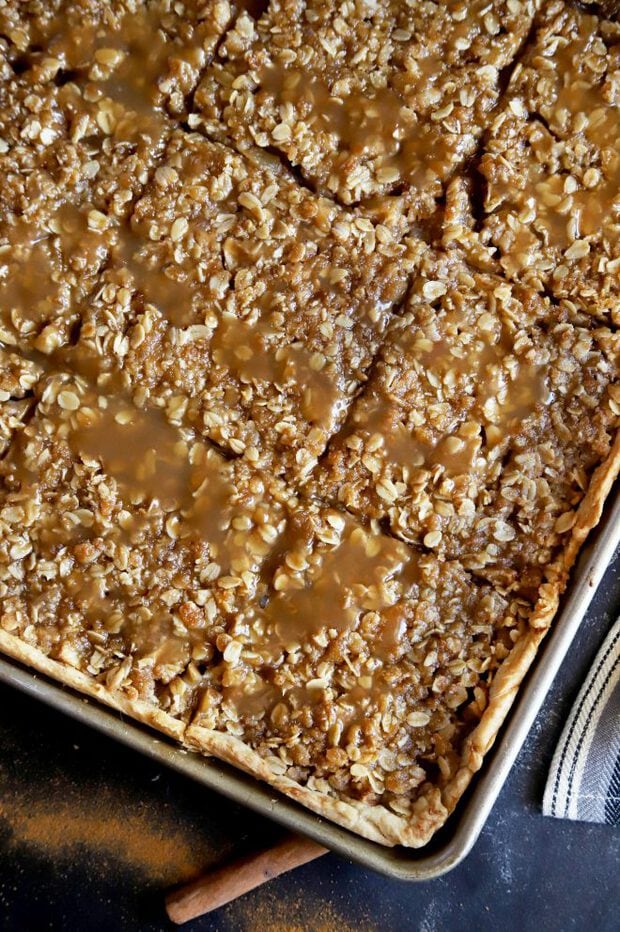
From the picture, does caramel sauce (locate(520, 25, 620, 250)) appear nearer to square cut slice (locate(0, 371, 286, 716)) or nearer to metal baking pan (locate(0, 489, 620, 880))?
metal baking pan (locate(0, 489, 620, 880))

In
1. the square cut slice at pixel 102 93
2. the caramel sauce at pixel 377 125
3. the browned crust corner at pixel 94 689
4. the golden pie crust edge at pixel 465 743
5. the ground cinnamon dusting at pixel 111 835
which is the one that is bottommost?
the ground cinnamon dusting at pixel 111 835

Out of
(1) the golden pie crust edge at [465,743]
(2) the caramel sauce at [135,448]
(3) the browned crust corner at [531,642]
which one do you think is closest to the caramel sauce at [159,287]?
(2) the caramel sauce at [135,448]

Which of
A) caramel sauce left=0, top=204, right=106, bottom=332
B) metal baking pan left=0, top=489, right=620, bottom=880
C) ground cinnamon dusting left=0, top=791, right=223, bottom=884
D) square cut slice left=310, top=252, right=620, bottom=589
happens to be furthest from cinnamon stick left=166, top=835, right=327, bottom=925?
caramel sauce left=0, top=204, right=106, bottom=332

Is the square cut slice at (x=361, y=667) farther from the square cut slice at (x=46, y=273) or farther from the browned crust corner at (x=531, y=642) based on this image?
Answer: the square cut slice at (x=46, y=273)

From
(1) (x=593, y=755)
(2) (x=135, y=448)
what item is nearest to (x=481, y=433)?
(2) (x=135, y=448)

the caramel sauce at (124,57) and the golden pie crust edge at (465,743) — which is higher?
the caramel sauce at (124,57)

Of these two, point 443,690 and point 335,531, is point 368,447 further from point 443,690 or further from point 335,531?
point 443,690

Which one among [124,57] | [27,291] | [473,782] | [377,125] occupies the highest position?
[377,125]

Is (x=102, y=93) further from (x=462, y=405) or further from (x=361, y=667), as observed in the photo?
(x=361, y=667)
